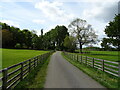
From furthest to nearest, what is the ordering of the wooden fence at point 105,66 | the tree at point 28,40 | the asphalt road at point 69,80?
the tree at point 28,40 < the wooden fence at point 105,66 < the asphalt road at point 69,80

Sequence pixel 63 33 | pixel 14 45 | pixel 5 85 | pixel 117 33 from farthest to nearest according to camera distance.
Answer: pixel 63 33
pixel 14 45
pixel 117 33
pixel 5 85

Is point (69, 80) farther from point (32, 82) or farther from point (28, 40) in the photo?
point (28, 40)

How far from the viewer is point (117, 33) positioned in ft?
81.9

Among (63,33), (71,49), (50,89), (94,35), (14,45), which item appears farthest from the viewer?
(63,33)

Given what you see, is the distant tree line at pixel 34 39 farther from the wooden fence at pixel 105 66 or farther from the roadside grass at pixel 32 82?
the roadside grass at pixel 32 82

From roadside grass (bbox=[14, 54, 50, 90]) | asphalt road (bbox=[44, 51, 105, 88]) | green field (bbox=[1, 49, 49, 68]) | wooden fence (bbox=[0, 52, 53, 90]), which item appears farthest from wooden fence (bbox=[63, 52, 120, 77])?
green field (bbox=[1, 49, 49, 68])

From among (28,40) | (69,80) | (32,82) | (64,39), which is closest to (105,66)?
(69,80)

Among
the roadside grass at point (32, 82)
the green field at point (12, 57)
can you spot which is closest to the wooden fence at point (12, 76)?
the roadside grass at point (32, 82)

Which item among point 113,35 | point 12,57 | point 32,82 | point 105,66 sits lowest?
point 105,66

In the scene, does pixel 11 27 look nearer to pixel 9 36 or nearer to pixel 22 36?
pixel 22 36

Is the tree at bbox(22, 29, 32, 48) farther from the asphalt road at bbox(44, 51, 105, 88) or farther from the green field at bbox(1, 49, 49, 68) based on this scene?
the asphalt road at bbox(44, 51, 105, 88)

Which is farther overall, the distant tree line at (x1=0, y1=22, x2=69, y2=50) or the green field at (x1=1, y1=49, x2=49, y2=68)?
the distant tree line at (x1=0, y1=22, x2=69, y2=50)

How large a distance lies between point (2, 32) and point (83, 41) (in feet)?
168

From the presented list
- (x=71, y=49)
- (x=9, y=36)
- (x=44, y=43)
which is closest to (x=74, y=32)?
(x=71, y=49)
